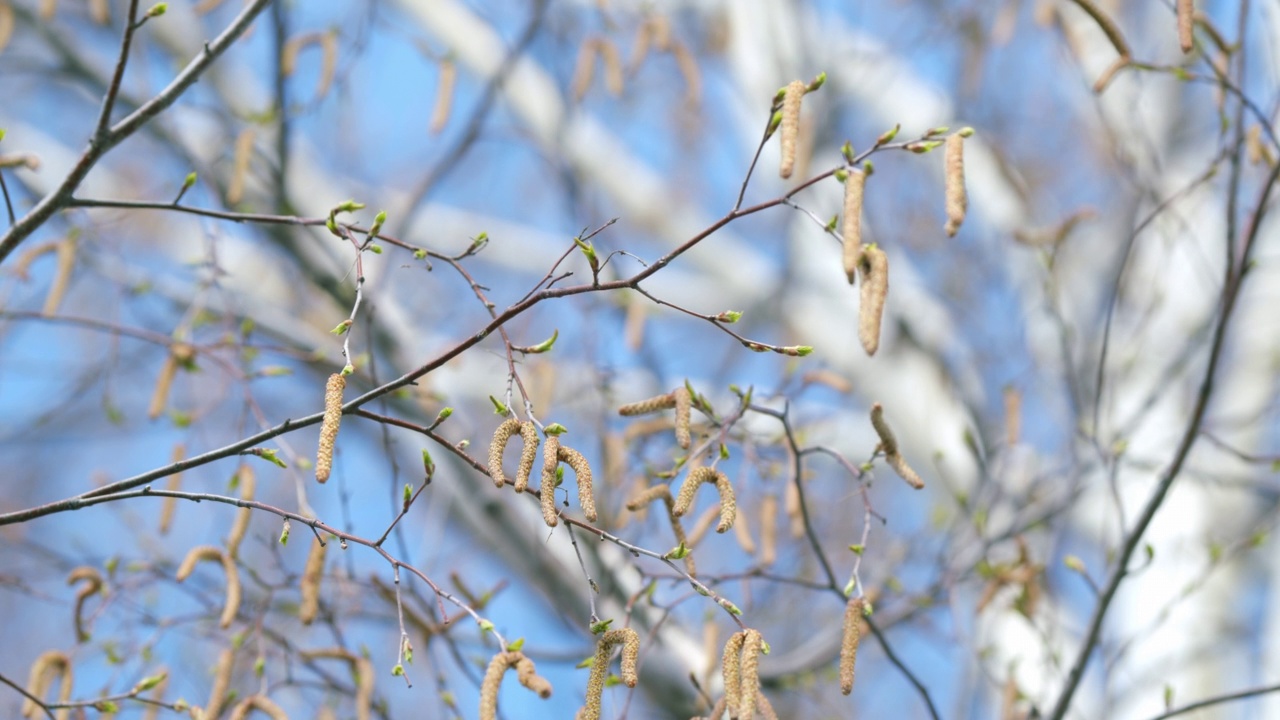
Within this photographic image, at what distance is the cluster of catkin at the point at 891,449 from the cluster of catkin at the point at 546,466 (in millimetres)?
561

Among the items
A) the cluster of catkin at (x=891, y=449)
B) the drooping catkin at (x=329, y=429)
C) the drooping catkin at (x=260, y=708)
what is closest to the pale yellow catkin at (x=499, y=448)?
the drooping catkin at (x=329, y=429)

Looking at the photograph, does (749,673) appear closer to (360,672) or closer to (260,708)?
(260,708)

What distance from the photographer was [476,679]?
112 inches

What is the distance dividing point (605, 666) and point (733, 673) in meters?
0.19

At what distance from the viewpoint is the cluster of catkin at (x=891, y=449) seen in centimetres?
199

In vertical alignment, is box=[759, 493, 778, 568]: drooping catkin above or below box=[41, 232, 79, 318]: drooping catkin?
below

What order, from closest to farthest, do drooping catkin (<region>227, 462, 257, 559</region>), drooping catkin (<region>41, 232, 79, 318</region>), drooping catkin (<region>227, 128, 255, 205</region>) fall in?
drooping catkin (<region>227, 462, 257, 559</region>) → drooping catkin (<region>41, 232, 79, 318</region>) → drooping catkin (<region>227, 128, 255, 205</region>)

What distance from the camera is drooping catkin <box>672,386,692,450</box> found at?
6.59 ft

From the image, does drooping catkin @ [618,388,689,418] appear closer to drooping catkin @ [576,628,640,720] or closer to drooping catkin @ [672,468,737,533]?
drooping catkin @ [672,468,737,533]

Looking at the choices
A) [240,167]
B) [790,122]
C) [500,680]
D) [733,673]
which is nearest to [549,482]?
[500,680]

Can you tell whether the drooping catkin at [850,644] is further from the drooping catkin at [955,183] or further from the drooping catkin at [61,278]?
the drooping catkin at [61,278]

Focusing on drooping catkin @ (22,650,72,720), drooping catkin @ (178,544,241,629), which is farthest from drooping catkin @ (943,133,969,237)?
drooping catkin @ (22,650,72,720)

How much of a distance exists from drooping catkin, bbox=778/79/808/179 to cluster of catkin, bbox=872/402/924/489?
47 centimetres

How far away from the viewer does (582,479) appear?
5.43 feet
